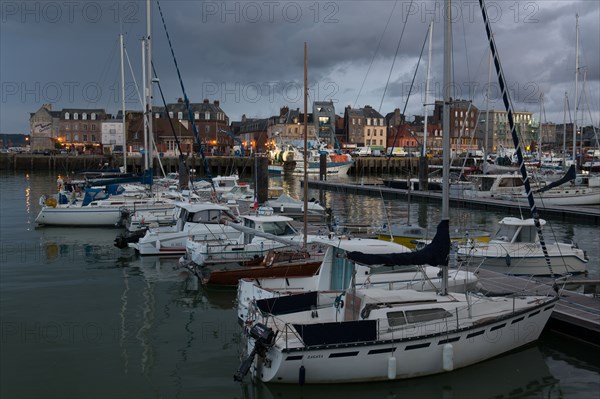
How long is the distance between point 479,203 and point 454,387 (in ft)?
116

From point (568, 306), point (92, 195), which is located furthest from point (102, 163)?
point (568, 306)

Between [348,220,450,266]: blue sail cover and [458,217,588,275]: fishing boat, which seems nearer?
[348,220,450,266]: blue sail cover

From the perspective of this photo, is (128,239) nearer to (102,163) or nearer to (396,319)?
(396,319)

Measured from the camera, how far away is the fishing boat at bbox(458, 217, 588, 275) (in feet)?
68.5

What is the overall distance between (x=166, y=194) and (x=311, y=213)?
10656 millimetres

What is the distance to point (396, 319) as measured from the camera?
40.5 feet

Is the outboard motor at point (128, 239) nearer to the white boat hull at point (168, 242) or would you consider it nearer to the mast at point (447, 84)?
the white boat hull at point (168, 242)

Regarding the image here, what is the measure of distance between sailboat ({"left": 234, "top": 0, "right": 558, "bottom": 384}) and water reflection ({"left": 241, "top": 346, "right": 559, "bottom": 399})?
7.0 inches

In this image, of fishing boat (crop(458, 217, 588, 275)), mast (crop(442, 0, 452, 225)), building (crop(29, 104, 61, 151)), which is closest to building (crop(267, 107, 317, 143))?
building (crop(29, 104, 61, 151))

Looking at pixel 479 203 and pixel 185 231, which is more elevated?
pixel 185 231

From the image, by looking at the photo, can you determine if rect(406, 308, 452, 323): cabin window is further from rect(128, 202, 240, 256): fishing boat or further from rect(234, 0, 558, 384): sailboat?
rect(128, 202, 240, 256): fishing boat

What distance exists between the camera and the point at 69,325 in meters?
16.0

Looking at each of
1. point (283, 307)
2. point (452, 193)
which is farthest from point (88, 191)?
point (452, 193)

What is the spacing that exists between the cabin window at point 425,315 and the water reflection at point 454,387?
1253 millimetres
